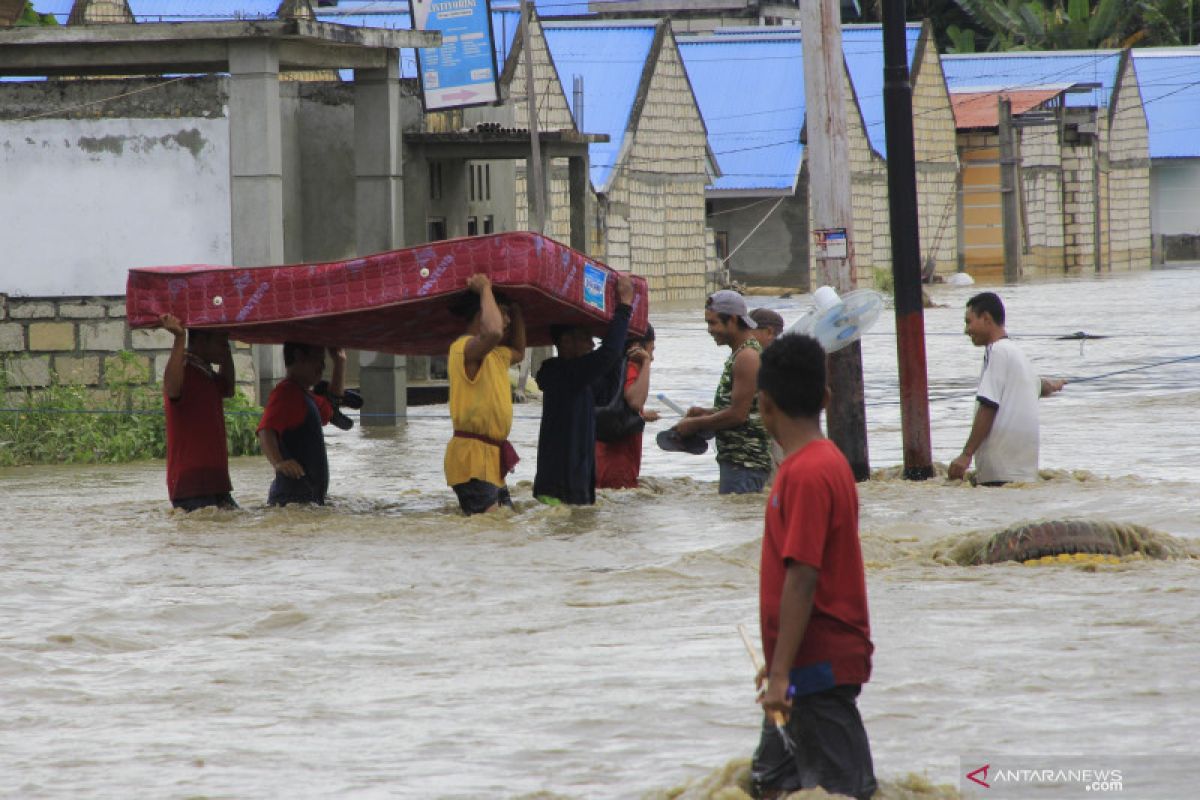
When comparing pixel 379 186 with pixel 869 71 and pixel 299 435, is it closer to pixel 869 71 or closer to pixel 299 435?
pixel 299 435

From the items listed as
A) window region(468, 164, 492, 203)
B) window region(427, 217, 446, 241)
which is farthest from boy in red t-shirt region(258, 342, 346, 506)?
window region(468, 164, 492, 203)

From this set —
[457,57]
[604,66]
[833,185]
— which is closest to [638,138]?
[604,66]

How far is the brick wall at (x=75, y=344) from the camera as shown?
15.2 m

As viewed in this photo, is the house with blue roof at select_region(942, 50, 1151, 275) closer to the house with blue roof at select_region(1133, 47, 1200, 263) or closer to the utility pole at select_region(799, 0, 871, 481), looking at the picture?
the house with blue roof at select_region(1133, 47, 1200, 263)

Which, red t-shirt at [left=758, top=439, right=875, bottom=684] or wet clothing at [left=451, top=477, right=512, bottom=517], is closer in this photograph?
red t-shirt at [left=758, top=439, right=875, bottom=684]

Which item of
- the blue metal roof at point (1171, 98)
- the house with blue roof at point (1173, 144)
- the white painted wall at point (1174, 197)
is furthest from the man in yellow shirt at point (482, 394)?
the white painted wall at point (1174, 197)

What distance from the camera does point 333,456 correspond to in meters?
15.1

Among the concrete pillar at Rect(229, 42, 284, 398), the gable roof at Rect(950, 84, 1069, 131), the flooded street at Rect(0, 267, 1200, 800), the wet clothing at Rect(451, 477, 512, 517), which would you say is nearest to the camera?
the flooded street at Rect(0, 267, 1200, 800)

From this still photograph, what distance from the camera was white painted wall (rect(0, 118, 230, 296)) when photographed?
605 inches

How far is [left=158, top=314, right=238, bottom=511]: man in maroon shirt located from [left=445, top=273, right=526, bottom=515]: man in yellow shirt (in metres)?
1.46

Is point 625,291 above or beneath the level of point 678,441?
above

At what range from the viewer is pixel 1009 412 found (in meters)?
10.5

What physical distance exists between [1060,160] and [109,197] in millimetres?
42917

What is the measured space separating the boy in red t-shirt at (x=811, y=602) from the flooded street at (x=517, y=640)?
654 mm
